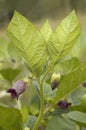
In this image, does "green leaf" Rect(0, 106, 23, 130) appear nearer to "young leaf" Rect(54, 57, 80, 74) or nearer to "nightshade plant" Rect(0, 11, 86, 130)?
"nightshade plant" Rect(0, 11, 86, 130)

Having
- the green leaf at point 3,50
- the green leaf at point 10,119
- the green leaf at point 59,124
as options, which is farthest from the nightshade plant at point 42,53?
the green leaf at point 3,50

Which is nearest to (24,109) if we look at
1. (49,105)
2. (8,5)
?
(49,105)

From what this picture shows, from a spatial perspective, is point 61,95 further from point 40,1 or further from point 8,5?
point 40,1

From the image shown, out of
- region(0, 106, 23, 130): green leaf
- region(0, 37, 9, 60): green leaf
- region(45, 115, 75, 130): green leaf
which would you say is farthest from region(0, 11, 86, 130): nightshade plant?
region(0, 37, 9, 60): green leaf

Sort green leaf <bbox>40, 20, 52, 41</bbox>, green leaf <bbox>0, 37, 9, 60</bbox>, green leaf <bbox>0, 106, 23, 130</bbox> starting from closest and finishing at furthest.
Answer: green leaf <bbox>0, 106, 23, 130</bbox>, green leaf <bbox>40, 20, 52, 41</bbox>, green leaf <bbox>0, 37, 9, 60</bbox>

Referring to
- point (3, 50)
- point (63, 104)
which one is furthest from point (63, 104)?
point (3, 50)
